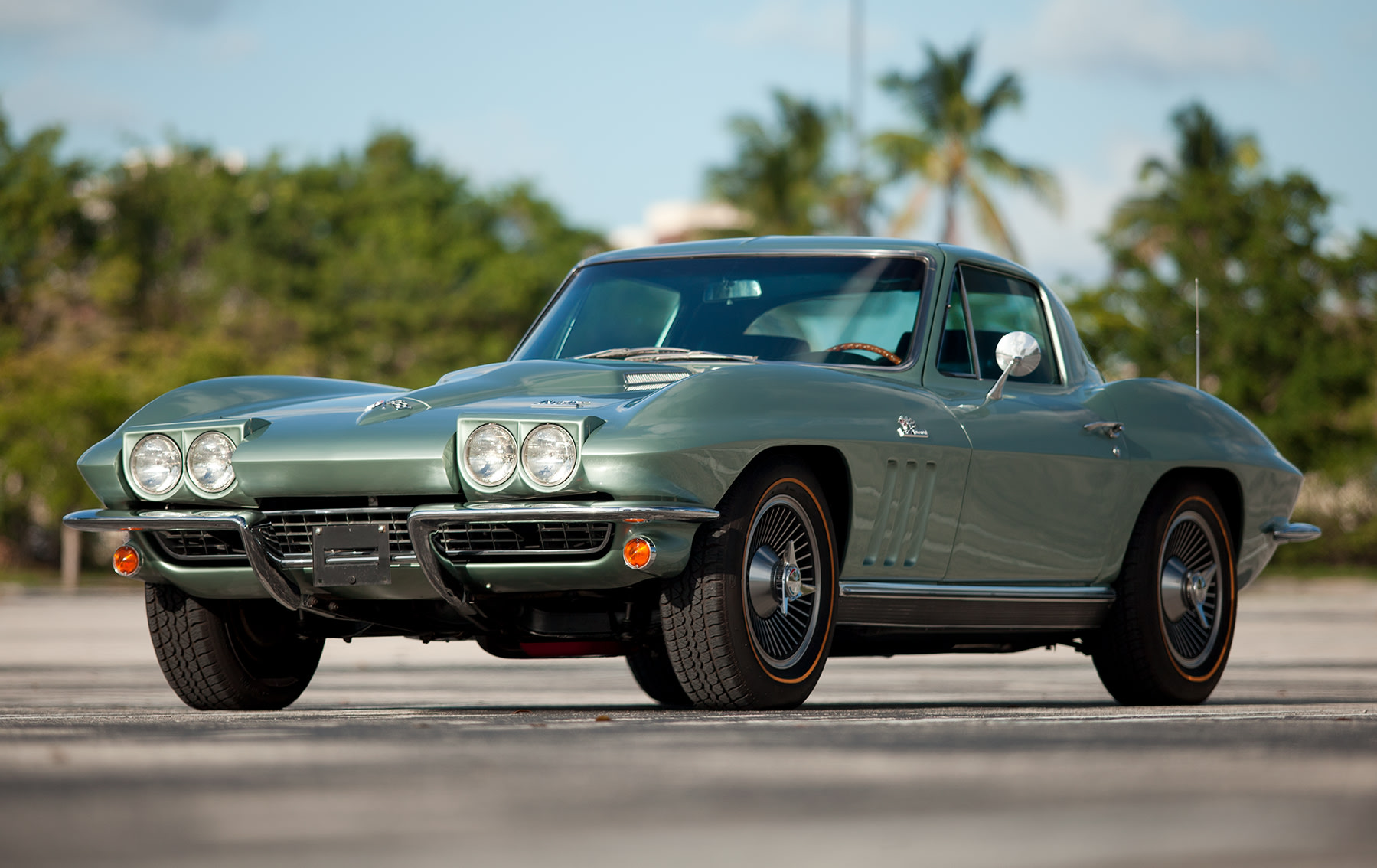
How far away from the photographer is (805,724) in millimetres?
5168

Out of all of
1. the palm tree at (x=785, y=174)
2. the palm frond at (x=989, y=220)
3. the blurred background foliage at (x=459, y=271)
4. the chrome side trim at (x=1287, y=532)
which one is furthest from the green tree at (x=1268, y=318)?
the chrome side trim at (x=1287, y=532)

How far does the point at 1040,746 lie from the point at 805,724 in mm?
798

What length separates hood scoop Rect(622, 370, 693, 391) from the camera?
20.9 ft

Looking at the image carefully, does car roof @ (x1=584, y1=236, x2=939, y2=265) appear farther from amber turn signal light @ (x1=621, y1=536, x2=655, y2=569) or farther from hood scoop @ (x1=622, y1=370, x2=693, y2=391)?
amber turn signal light @ (x1=621, y1=536, x2=655, y2=569)

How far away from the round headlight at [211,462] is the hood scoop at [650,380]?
128 centimetres

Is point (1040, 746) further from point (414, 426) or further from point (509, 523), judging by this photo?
point (414, 426)

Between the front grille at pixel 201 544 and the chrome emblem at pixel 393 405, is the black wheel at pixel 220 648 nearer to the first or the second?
the front grille at pixel 201 544

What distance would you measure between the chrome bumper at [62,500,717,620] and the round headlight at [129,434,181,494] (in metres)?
0.09

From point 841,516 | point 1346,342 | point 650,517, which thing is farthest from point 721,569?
point 1346,342

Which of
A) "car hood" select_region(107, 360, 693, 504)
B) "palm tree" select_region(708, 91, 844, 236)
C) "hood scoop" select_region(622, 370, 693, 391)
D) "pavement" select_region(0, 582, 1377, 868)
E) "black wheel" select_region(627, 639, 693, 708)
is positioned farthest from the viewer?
"palm tree" select_region(708, 91, 844, 236)

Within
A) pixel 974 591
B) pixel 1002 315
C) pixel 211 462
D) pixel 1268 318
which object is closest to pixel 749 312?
pixel 1002 315

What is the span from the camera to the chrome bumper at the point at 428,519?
224 inches

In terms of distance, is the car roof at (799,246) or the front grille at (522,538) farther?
the car roof at (799,246)

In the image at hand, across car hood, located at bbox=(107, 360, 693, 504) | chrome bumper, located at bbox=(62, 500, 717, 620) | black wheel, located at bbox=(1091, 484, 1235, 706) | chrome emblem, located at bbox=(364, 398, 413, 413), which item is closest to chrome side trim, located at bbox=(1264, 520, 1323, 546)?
black wheel, located at bbox=(1091, 484, 1235, 706)
